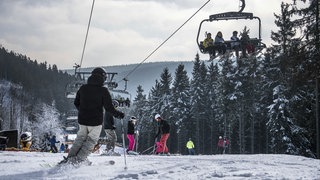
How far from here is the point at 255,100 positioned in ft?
160

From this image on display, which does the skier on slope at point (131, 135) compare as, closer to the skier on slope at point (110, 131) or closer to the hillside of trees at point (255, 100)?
the skier on slope at point (110, 131)

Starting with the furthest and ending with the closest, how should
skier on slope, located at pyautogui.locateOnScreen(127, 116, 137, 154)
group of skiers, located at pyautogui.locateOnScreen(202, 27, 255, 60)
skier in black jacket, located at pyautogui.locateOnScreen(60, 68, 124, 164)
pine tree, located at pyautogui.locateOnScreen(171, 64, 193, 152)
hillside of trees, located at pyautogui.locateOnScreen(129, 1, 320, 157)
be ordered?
pine tree, located at pyautogui.locateOnScreen(171, 64, 193, 152), hillside of trees, located at pyautogui.locateOnScreen(129, 1, 320, 157), group of skiers, located at pyautogui.locateOnScreen(202, 27, 255, 60), skier on slope, located at pyautogui.locateOnScreen(127, 116, 137, 154), skier in black jacket, located at pyautogui.locateOnScreen(60, 68, 124, 164)

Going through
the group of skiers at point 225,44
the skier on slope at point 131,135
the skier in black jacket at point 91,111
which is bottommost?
the skier on slope at point 131,135

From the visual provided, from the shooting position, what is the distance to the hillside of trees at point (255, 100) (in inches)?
869

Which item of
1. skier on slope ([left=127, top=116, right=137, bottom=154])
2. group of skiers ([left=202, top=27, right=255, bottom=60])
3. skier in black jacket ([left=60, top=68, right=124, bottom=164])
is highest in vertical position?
group of skiers ([left=202, top=27, right=255, bottom=60])

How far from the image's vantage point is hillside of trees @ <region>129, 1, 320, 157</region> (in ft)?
72.4

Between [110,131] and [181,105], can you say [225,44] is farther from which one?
[181,105]

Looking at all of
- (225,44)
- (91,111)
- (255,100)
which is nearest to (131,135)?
(225,44)

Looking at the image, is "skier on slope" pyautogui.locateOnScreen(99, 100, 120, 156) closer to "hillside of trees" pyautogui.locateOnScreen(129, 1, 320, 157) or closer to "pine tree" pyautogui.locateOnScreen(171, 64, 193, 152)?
"hillside of trees" pyautogui.locateOnScreen(129, 1, 320, 157)

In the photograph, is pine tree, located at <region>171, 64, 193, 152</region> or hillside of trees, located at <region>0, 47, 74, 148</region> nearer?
pine tree, located at <region>171, 64, 193, 152</region>

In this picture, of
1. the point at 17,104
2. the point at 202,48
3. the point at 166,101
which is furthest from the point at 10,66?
the point at 202,48

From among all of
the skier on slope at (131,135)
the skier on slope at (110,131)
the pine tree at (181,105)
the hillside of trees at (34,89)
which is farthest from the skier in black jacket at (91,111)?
the hillside of trees at (34,89)

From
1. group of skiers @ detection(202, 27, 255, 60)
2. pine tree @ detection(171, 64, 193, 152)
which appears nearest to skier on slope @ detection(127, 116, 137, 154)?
group of skiers @ detection(202, 27, 255, 60)

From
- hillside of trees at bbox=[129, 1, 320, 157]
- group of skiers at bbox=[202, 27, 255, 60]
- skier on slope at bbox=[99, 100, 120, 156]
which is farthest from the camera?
hillside of trees at bbox=[129, 1, 320, 157]
